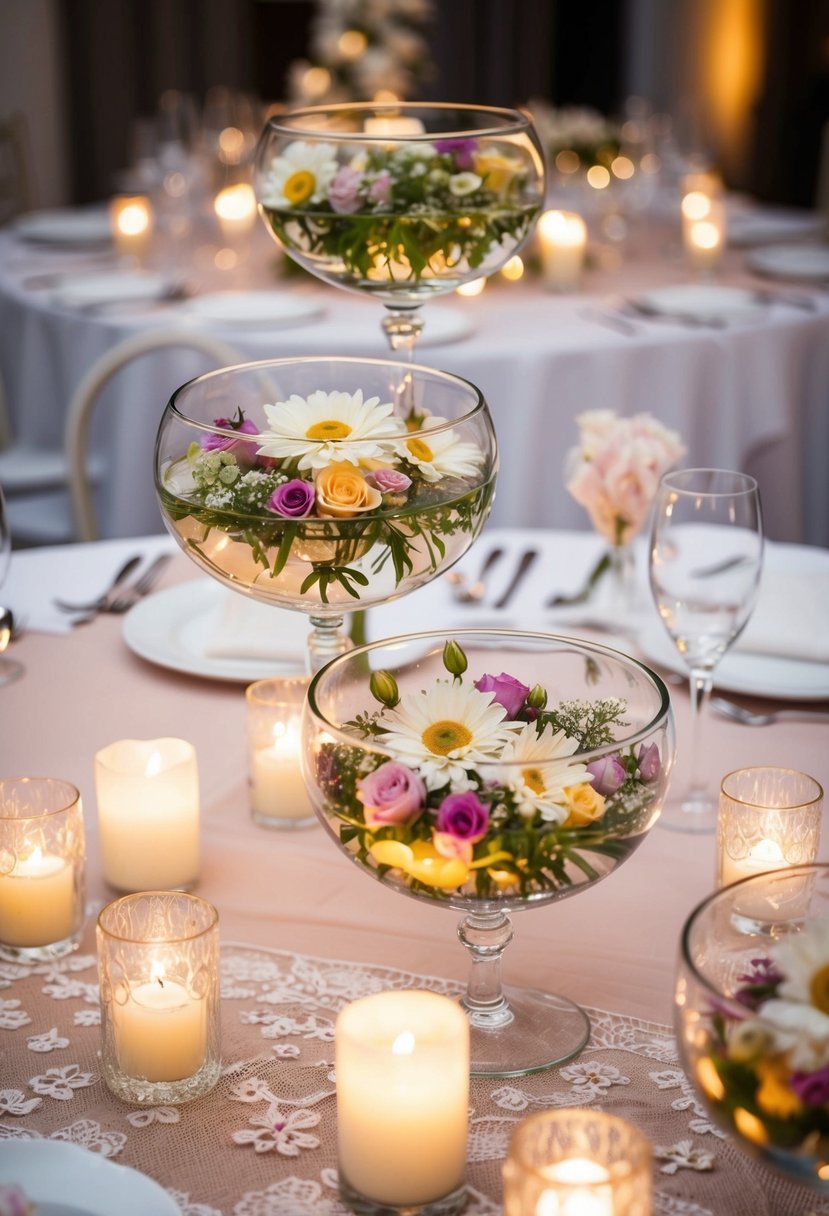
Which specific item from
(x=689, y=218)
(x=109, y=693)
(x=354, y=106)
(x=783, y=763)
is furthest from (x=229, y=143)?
(x=783, y=763)

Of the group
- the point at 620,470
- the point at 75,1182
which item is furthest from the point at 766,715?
the point at 75,1182

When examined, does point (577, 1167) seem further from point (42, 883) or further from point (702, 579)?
point (702, 579)

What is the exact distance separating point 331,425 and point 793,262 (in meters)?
2.69

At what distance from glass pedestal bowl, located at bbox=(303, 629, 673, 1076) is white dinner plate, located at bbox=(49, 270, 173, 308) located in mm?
2206

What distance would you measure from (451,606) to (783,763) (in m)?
0.46

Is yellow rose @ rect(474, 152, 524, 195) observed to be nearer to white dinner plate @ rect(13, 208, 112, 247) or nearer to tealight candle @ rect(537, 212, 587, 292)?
tealight candle @ rect(537, 212, 587, 292)

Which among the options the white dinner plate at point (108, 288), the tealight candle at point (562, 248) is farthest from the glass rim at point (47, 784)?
the tealight candle at point (562, 248)

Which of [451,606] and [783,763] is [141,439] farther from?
[783,763]

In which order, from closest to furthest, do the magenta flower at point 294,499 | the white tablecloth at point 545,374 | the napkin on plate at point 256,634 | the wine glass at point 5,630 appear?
the magenta flower at point 294,499 → the wine glass at point 5,630 → the napkin on plate at point 256,634 → the white tablecloth at point 545,374

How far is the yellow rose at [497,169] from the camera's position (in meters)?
1.50

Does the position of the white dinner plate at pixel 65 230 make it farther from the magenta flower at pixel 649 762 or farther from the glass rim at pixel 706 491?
the magenta flower at pixel 649 762

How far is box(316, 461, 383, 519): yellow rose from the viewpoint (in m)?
1.00

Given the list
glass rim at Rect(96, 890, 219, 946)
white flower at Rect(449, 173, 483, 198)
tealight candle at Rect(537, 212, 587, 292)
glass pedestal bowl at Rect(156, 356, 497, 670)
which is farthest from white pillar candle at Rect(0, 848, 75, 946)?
tealight candle at Rect(537, 212, 587, 292)

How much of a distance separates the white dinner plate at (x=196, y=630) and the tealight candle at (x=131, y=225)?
2005mm
